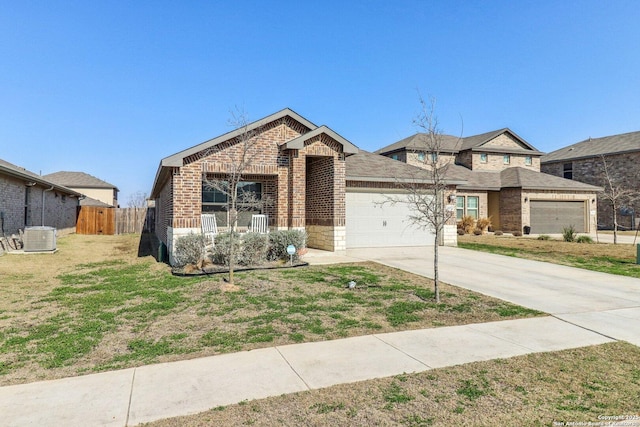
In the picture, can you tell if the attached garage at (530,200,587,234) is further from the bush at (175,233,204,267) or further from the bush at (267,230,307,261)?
the bush at (175,233,204,267)

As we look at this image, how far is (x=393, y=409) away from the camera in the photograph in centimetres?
350

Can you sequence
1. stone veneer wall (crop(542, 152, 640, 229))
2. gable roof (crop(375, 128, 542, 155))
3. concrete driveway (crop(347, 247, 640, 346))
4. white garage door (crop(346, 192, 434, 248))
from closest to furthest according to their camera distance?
concrete driveway (crop(347, 247, 640, 346))
white garage door (crop(346, 192, 434, 248))
gable roof (crop(375, 128, 542, 155))
stone veneer wall (crop(542, 152, 640, 229))

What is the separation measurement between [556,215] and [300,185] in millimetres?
22206

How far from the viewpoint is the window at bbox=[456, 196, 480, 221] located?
2640 cm

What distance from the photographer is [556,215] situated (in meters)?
27.0

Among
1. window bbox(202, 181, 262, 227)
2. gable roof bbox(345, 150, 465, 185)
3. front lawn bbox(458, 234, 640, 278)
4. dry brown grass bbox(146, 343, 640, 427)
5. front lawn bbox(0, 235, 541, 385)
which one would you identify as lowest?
dry brown grass bbox(146, 343, 640, 427)

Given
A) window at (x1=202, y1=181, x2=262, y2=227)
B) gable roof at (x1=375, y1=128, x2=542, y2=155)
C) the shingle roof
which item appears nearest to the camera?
window at (x1=202, y1=181, x2=262, y2=227)

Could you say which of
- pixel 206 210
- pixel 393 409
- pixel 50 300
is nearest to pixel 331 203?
pixel 206 210

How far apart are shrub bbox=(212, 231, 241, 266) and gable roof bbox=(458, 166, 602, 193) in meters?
18.8

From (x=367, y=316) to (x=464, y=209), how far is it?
22.2 metres

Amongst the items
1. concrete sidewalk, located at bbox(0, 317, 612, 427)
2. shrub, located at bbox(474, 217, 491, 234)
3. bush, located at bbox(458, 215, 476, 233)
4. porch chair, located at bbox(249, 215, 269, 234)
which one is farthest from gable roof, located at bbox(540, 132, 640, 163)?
concrete sidewalk, located at bbox(0, 317, 612, 427)

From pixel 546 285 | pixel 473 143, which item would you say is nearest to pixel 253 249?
→ pixel 546 285

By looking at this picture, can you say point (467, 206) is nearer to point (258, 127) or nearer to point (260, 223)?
point (260, 223)

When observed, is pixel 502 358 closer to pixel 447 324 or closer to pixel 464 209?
pixel 447 324
